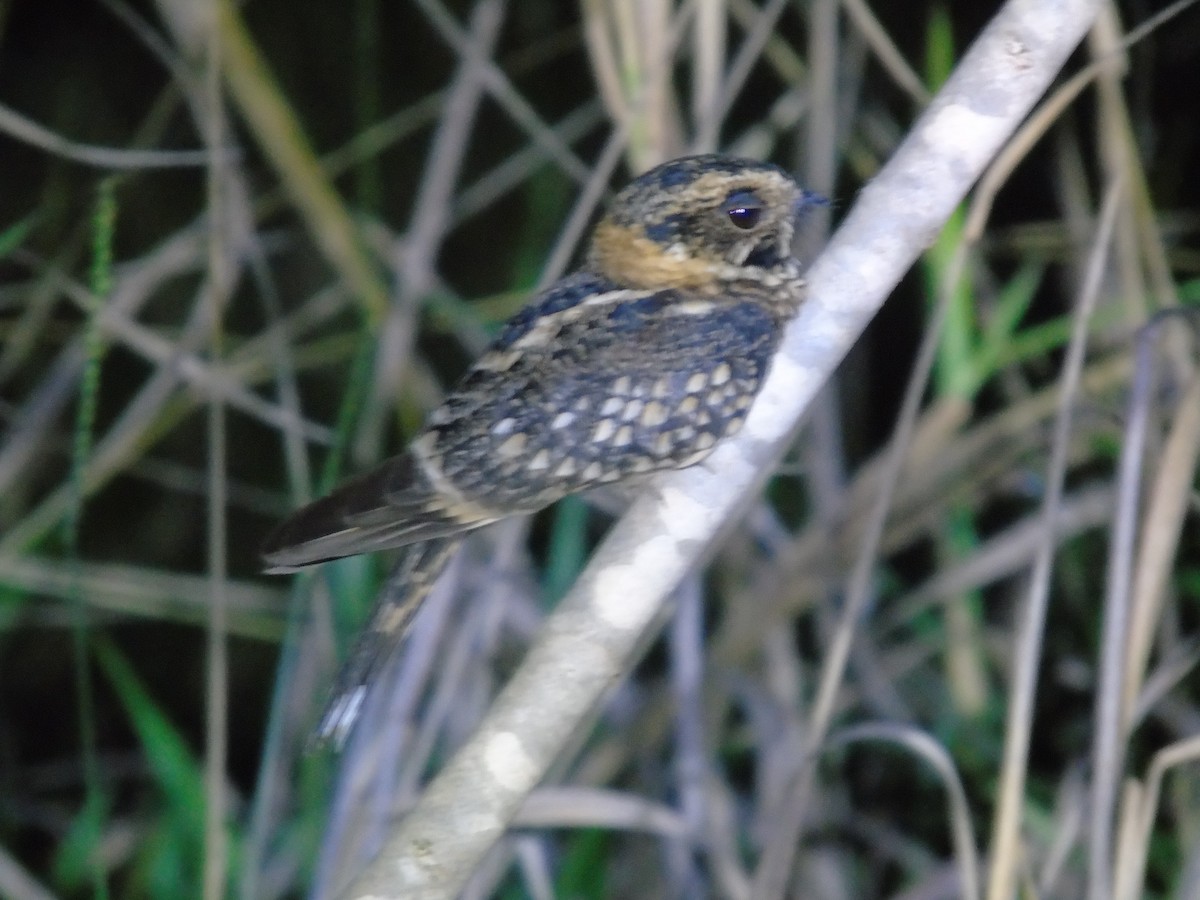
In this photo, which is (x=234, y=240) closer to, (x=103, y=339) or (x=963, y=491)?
(x=103, y=339)

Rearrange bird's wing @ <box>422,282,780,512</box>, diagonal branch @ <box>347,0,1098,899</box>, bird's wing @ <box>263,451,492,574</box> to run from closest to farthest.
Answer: diagonal branch @ <box>347,0,1098,899</box> < bird's wing @ <box>263,451,492,574</box> < bird's wing @ <box>422,282,780,512</box>

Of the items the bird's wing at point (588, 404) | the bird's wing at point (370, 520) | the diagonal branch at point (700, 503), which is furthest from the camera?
the bird's wing at point (588, 404)

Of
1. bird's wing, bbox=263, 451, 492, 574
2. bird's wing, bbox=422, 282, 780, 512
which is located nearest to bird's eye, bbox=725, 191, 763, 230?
bird's wing, bbox=422, 282, 780, 512

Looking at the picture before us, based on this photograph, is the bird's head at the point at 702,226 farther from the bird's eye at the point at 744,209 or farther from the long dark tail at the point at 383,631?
the long dark tail at the point at 383,631

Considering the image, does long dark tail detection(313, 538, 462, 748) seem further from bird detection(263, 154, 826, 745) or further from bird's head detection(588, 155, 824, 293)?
bird's head detection(588, 155, 824, 293)

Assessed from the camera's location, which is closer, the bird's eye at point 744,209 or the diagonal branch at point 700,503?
the diagonal branch at point 700,503

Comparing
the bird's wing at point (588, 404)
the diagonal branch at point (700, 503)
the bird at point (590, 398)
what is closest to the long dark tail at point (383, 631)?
the bird at point (590, 398)

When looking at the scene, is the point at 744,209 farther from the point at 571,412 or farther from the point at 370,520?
the point at 370,520

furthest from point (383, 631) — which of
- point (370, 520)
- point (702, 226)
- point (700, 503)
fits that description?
point (702, 226)
